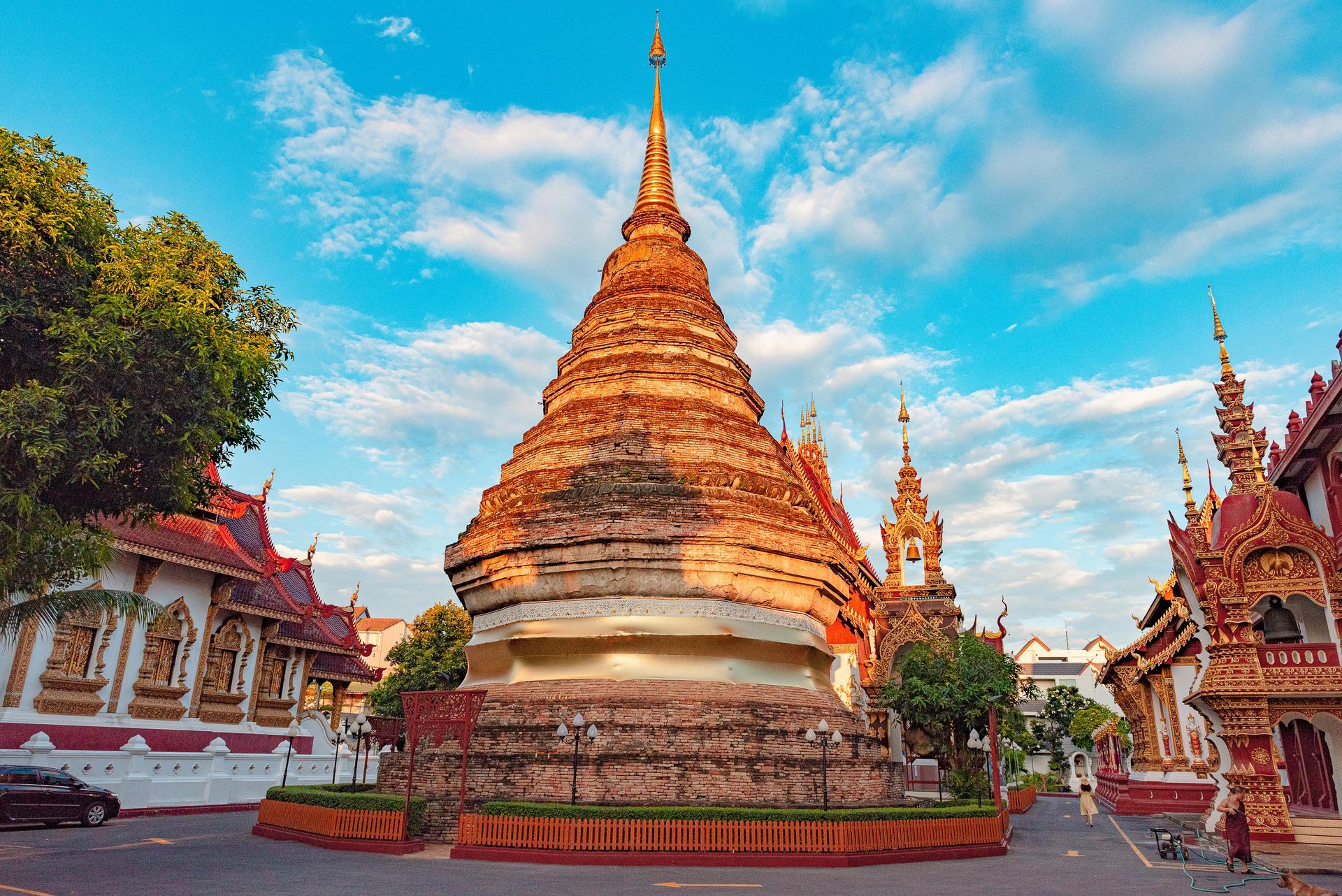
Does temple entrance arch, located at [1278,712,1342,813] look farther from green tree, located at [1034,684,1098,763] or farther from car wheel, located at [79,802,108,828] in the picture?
green tree, located at [1034,684,1098,763]

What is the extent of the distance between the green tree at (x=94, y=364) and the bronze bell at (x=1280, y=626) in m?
20.6

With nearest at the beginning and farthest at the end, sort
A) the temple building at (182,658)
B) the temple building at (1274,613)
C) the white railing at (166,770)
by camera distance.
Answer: the temple building at (1274,613) → the white railing at (166,770) → the temple building at (182,658)

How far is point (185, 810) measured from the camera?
→ 19609 millimetres

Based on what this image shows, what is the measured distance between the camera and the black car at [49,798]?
48.8 feet

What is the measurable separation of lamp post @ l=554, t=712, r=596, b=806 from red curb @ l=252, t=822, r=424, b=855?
105 inches

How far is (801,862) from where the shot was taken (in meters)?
12.7

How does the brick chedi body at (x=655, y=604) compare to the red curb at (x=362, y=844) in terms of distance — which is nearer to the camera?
the red curb at (x=362, y=844)

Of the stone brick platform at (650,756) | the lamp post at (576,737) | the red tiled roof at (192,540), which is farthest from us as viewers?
the red tiled roof at (192,540)

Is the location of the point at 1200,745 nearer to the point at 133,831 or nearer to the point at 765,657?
the point at 765,657

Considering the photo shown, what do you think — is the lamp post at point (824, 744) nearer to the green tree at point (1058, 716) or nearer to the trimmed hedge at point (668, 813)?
the trimmed hedge at point (668, 813)

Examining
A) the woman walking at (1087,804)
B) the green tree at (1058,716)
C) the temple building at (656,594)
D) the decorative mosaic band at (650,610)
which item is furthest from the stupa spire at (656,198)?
the green tree at (1058,716)

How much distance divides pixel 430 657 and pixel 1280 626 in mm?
31899

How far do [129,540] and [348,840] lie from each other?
487 inches

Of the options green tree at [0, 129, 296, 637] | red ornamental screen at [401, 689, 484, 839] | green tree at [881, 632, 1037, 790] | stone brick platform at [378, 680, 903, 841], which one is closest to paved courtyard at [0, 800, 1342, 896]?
stone brick platform at [378, 680, 903, 841]
